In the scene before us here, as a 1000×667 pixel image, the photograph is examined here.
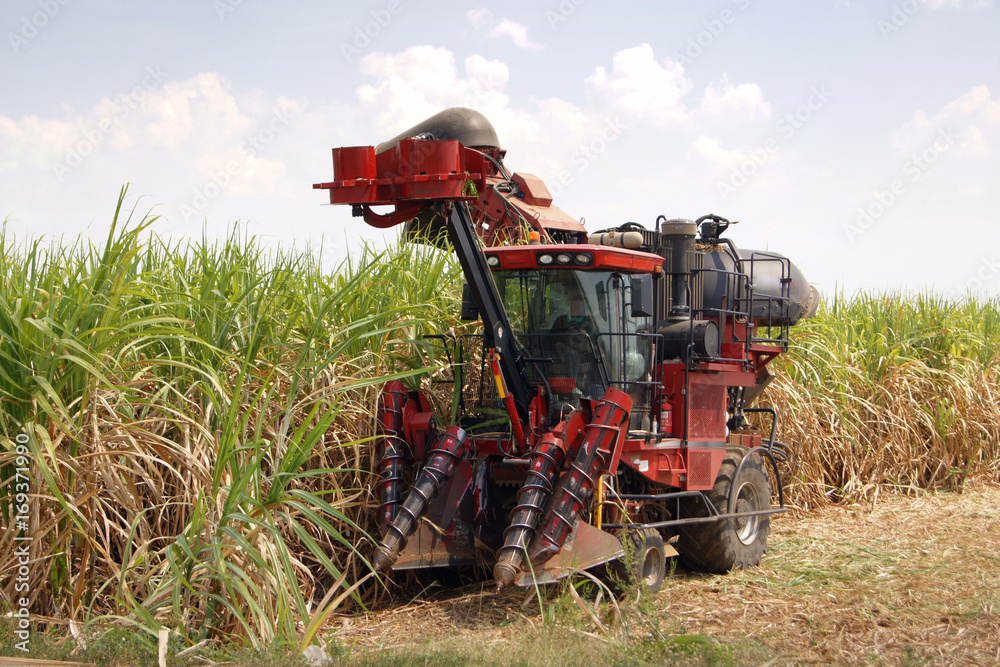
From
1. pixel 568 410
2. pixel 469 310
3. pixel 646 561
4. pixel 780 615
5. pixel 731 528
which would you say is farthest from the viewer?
pixel 731 528

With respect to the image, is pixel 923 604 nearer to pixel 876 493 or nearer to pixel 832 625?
pixel 832 625

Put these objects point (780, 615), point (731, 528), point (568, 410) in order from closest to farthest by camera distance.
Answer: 1. point (780, 615)
2. point (568, 410)
3. point (731, 528)

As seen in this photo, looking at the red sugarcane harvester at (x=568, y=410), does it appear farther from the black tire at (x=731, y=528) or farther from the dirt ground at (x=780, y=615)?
the dirt ground at (x=780, y=615)

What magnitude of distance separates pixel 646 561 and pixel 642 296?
1.70 m

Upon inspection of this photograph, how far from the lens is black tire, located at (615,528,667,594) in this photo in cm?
540

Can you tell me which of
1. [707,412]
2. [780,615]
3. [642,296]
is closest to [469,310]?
[642,296]

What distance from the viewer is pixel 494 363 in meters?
5.67

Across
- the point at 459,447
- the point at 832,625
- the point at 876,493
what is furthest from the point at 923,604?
the point at 876,493

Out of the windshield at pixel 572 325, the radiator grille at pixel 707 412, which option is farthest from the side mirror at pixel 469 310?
the radiator grille at pixel 707 412

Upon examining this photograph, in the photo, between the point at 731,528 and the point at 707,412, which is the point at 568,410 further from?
the point at 731,528

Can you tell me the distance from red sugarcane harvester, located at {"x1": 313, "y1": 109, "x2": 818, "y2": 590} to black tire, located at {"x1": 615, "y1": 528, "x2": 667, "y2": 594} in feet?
0.06

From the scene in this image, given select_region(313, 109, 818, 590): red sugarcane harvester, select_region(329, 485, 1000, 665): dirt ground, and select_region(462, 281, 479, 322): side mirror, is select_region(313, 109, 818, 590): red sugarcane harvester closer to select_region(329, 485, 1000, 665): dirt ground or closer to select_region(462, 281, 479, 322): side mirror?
select_region(462, 281, 479, 322): side mirror

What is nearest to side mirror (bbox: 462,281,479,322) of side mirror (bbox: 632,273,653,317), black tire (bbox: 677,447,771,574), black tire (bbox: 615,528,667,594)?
side mirror (bbox: 632,273,653,317)

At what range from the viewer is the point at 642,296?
18.9 ft
